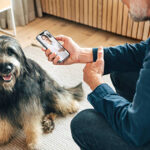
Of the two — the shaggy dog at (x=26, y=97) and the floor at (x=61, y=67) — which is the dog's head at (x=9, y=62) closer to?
the shaggy dog at (x=26, y=97)

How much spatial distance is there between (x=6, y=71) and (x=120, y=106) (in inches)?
25.0

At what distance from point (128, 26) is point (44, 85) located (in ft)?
4.21

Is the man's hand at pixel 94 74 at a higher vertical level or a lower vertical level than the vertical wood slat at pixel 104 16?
higher

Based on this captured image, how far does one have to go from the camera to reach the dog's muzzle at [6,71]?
1.26 metres

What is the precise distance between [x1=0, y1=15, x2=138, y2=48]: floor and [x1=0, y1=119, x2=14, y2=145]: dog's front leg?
1204 mm

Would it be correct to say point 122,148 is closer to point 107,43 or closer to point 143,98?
point 143,98

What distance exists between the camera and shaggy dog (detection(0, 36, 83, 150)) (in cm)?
129

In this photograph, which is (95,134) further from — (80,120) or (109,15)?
(109,15)

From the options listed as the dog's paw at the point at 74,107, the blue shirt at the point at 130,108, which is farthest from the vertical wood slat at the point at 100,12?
the blue shirt at the point at 130,108

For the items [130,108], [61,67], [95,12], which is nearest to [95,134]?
[130,108]

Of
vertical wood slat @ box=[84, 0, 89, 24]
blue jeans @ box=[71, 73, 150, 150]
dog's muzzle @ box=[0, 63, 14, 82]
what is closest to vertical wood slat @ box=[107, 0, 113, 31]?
vertical wood slat @ box=[84, 0, 89, 24]

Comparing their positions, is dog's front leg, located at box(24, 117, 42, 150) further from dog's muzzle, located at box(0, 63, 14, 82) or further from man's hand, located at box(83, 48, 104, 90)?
Answer: man's hand, located at box(83, 48, 104, 90)

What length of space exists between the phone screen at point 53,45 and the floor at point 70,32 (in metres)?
1.13

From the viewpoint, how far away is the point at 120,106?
0.92 m
